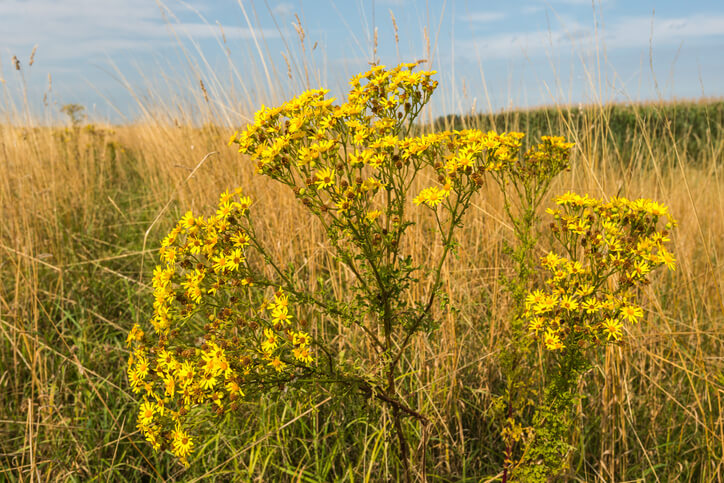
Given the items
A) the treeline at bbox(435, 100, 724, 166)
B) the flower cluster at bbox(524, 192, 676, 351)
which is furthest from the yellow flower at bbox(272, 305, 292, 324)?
the treeline at bbox(435, 100, 724, 166)

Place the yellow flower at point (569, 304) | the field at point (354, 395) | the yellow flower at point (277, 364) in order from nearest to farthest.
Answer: the yellow flower at point (277, 364), the yellow flower at point (569, 304), the field at point (354, 395)

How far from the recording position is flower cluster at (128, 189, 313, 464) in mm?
1205

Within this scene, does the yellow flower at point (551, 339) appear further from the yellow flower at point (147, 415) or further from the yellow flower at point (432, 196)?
the yellow flower at point (147, 415)

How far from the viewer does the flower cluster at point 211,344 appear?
1.21m

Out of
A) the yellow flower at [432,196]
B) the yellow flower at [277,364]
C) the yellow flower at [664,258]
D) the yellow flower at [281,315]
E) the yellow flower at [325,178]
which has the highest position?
the yellow flower at [325,178]

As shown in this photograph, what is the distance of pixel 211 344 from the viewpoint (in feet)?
4.02

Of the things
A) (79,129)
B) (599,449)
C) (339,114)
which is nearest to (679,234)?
(599,449)

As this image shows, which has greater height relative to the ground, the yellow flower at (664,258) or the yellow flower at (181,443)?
the yellow flower at (664,258)

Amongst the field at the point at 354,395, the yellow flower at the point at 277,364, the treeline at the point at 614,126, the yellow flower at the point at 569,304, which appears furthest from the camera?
the treeline at the point at 614,126

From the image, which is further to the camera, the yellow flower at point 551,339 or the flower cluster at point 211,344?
the yellow flower at point 551,339

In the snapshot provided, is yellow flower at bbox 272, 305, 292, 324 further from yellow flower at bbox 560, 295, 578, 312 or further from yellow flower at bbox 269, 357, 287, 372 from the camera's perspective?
yellow flower at bbox 560, 295, 578, 312

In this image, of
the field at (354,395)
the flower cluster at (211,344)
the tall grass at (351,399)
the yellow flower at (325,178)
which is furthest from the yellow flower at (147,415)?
the yellow flower at (325,178)

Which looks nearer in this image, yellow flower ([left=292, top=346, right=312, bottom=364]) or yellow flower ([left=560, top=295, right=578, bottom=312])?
yellow flower ([left=292, top=346, right=312, bottom=364])

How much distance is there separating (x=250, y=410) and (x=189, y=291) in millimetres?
1083
